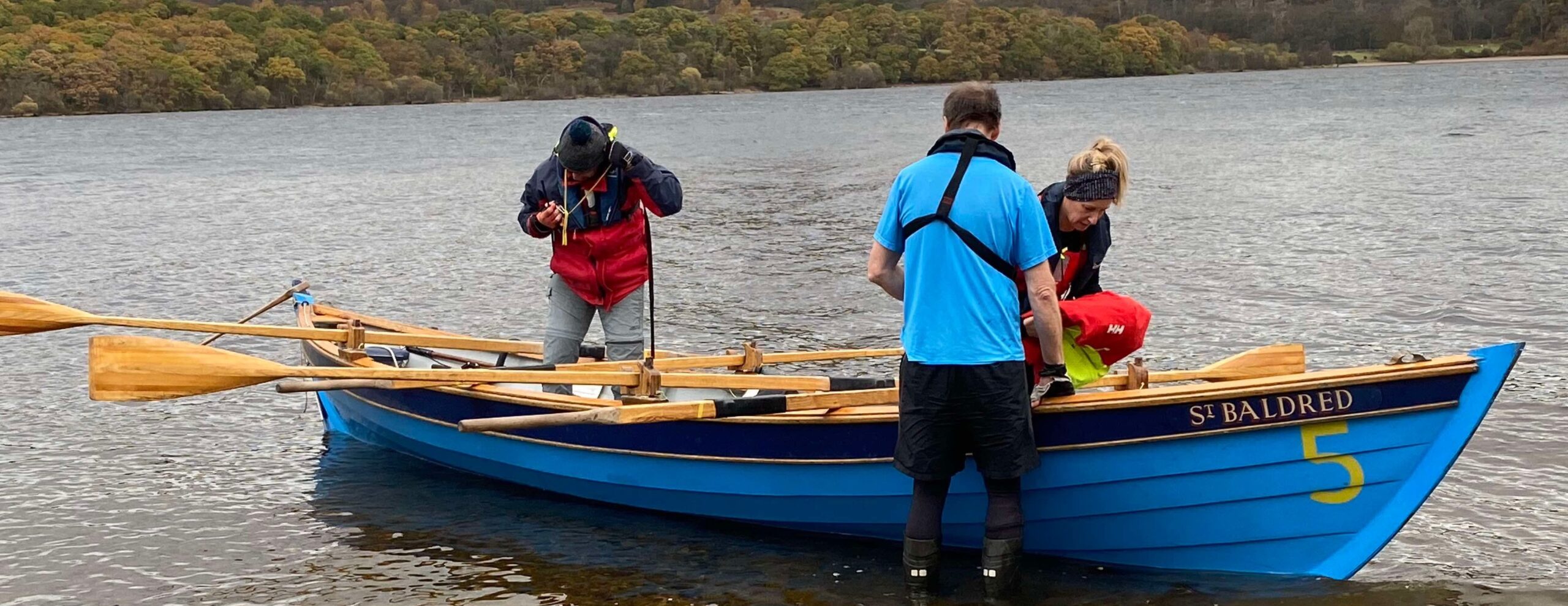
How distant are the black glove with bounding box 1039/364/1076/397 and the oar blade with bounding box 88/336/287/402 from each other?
395 centimetres

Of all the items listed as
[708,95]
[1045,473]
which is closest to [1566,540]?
[1045,473]

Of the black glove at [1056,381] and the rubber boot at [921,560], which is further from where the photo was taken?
the rubber boot at [921,560]

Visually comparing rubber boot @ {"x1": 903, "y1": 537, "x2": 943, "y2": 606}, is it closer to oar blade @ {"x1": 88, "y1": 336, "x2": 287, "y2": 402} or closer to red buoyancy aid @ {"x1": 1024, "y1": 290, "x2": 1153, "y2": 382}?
red buoyancy aid @ {"x1": 1024, "y1": 290, "x2": 1153, "y2": 382}

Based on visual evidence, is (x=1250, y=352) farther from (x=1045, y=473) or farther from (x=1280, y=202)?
(x=1280, y=202)

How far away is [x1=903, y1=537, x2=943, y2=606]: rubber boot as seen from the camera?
674 centimetres

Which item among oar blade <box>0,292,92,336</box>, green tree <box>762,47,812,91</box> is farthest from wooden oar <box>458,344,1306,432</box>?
green tree <box>762,47,812,91</box>

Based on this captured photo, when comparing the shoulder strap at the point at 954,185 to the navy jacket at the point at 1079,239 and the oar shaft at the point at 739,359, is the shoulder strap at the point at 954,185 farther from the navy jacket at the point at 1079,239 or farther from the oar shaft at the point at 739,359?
the oar shaft at the point at 739,359

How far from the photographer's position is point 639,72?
13438 centimetres

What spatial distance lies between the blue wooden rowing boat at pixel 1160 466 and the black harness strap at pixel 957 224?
1.00m

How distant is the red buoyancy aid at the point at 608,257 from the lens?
8648 mm

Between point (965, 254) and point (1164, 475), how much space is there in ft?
5.30

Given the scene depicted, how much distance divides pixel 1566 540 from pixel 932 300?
4.16 m

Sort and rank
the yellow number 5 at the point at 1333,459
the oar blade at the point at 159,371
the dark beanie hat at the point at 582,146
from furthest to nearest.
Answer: the dark beanie hat at the point at 582,146 < the oar blade at the point at 159,371 < the yellow number 5 at the point at 1333,459

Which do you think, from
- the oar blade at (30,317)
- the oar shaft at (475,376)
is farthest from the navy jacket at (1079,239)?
the oar blade at (30,317)
